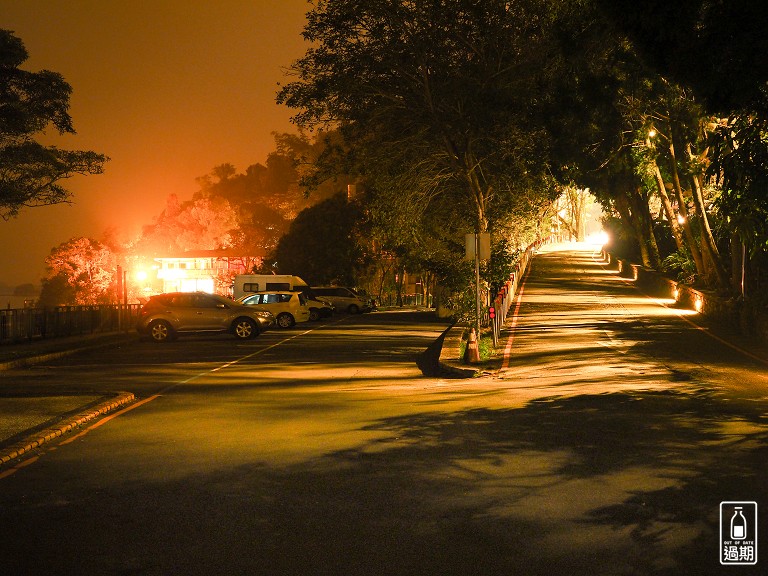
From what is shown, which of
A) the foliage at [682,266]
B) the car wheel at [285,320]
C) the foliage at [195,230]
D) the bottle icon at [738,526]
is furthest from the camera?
the foliage at [195,230]

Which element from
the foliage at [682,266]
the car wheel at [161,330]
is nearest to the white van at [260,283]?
the car wheel at [161,330]

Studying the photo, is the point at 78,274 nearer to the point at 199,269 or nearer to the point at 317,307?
the point at 199,269

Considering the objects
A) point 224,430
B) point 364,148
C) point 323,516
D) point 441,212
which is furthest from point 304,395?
point 441,212

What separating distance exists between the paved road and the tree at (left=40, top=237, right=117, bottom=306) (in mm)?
84726

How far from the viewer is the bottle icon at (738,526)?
22.5ft

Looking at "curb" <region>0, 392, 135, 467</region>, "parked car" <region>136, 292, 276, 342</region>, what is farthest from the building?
"curb" <region>0, 392, 135, 467</region>

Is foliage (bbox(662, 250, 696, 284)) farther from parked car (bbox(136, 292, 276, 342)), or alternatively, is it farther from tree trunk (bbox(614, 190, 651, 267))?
parked car (bbox(136, 292, 276, 342))

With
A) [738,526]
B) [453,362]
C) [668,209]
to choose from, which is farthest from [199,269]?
[738,526]

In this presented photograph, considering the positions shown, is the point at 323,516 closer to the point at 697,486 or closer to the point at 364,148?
the point at 697,486

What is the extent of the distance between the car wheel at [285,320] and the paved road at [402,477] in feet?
72.5

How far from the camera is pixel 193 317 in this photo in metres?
33.3

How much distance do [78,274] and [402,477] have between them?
321 feet

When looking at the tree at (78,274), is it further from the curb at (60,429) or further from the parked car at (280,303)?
the curb at (60,429)

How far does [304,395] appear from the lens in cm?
1644
